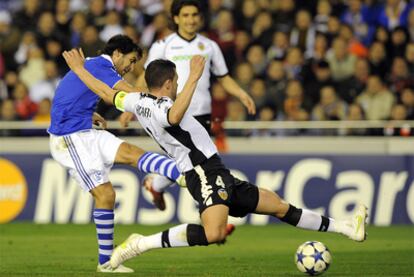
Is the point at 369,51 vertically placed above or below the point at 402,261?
above

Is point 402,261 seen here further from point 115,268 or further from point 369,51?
point 369,51

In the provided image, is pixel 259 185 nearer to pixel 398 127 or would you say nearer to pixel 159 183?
pixel 398 127

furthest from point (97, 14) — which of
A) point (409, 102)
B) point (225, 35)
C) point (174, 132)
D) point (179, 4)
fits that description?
point (174, 132)

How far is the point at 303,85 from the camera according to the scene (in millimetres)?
19484

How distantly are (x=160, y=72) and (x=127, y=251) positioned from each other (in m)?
1.63

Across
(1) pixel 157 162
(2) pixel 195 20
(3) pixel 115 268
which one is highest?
(2) pixel 195 20

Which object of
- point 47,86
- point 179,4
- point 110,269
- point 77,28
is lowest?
point 110,269

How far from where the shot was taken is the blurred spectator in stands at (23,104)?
19859 millimetres

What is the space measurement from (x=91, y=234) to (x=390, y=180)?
4.68m

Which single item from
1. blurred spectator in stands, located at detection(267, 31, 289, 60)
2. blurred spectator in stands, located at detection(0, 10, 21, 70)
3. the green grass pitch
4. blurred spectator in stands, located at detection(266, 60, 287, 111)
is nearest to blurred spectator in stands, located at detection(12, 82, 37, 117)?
blurred spectator in stands, located at detection(0, 10, 21, 70)

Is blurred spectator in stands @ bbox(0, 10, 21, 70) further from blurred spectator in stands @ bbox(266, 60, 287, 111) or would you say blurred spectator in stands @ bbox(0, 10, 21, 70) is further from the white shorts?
the white shorts

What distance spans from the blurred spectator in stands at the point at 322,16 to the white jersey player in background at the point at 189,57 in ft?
20.7

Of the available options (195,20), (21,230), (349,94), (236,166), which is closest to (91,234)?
(21,230)

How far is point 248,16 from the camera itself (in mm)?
20828
